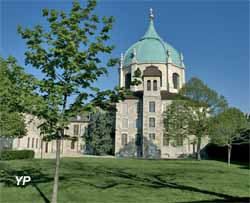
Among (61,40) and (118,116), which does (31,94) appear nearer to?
(61,40)

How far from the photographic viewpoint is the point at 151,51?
5950cm

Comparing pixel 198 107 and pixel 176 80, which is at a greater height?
pixel 176 80

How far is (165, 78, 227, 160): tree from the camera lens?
35.5m

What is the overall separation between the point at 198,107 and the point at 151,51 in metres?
25.8

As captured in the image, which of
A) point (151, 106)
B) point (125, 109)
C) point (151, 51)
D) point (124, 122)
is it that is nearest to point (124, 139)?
point (124, 122)

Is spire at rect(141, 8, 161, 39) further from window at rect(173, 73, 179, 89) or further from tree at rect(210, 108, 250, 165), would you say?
tree at rect(210, 108, 250, 165)

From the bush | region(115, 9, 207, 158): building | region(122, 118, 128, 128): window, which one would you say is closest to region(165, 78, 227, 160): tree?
region(115, 9, 207, 158): building

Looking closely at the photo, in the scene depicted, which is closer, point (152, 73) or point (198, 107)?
point (198, 107)

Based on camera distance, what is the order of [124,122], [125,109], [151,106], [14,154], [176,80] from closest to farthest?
[14,154]
[151,106]
[124,122]
[125,109]
[176,80]

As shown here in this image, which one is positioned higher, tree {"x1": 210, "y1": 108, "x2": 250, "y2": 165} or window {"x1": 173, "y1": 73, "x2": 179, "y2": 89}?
window {"x1": 173, "y1": 73, "x2": 179, "y2": 89}

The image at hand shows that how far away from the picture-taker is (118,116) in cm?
4984

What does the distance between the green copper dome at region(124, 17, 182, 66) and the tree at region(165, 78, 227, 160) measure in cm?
2138

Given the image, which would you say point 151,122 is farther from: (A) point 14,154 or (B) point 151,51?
(A) point 14,154

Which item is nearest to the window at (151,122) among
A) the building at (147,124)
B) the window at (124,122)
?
the building at (147,124)
